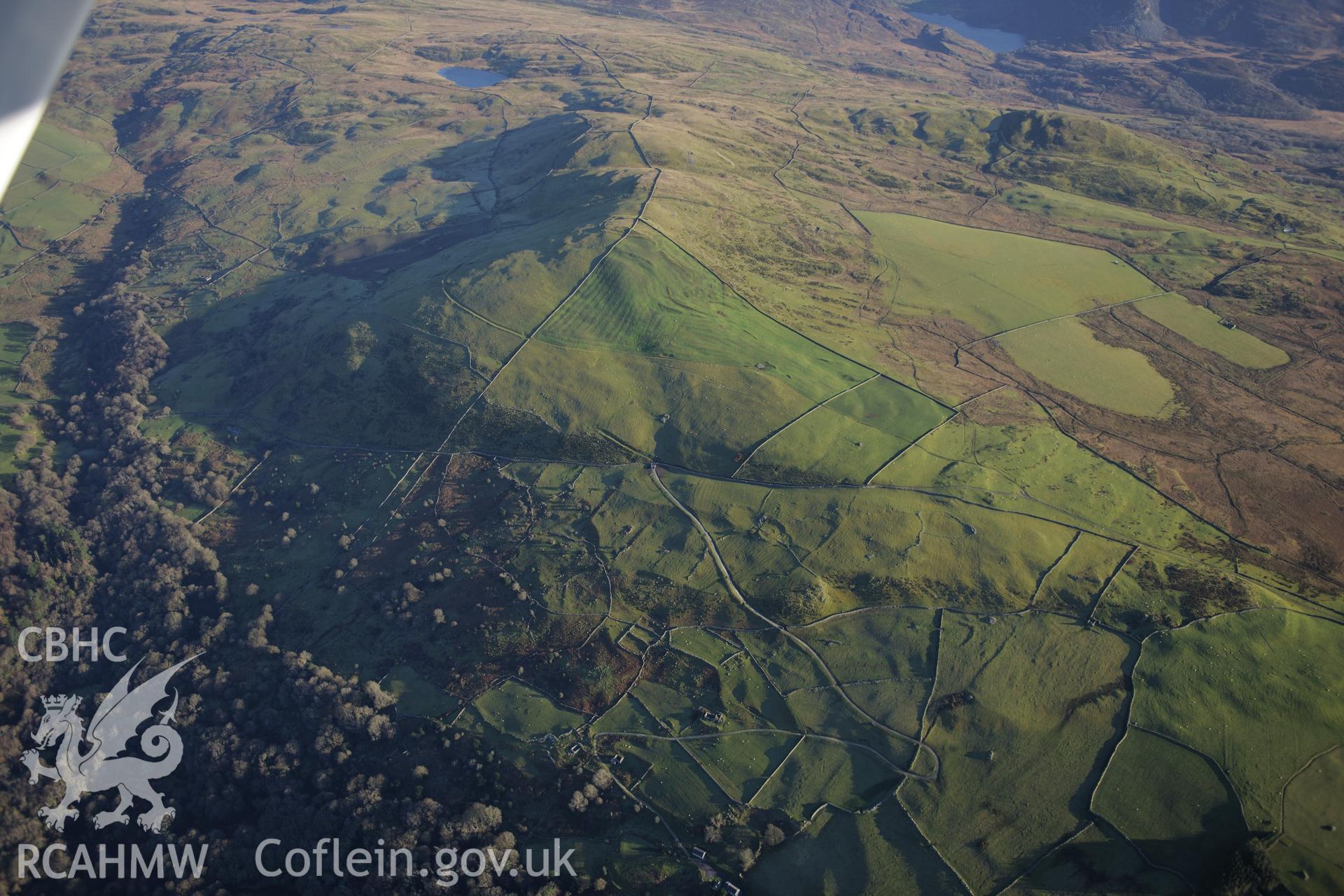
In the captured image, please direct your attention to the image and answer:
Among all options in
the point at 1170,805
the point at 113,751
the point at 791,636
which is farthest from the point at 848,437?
the point at 113,751

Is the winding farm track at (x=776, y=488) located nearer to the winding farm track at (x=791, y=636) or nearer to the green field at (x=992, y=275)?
the winding farm track at (x=791, y=636)

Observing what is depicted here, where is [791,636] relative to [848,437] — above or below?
below

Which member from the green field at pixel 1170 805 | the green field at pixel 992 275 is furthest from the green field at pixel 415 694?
the green field at pixel 992 275

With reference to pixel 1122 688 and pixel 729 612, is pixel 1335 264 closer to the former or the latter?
pixel 1122 688

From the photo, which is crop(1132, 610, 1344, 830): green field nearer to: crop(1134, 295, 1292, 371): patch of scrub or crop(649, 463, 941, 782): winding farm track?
crop(649, 463, 941, 782): winding farm track

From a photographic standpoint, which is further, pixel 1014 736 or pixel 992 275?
pixel 992 275

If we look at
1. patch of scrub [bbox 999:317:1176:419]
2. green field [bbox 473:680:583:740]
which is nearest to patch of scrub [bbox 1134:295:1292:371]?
patch of scrub [bbox 999:317:1176:419]

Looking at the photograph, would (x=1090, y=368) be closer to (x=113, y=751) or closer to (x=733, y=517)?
(x=733, y=517)
